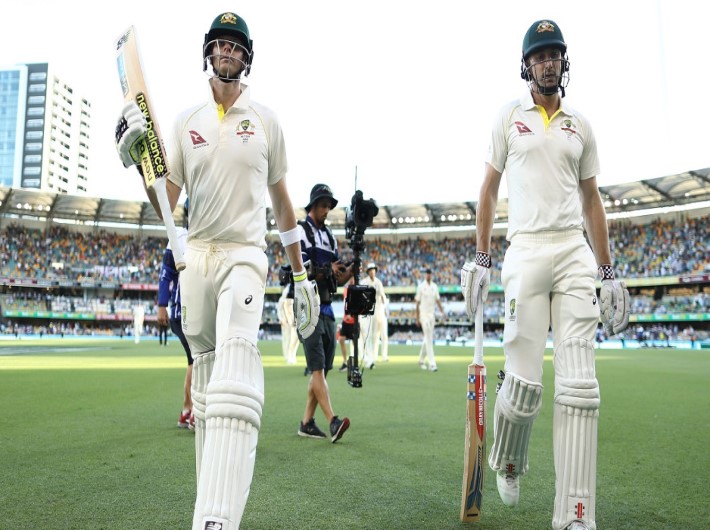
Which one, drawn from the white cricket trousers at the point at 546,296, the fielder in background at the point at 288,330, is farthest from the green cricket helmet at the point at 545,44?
the fielder in background at the point at 288,330

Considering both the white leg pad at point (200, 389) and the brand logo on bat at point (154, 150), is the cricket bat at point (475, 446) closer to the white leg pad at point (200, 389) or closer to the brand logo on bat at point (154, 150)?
the white leg pad at point (200, 389)

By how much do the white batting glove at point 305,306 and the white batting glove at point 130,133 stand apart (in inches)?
48.1

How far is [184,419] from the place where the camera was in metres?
6.59

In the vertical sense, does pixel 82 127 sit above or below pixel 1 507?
above

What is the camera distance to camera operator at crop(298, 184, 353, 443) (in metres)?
6.19

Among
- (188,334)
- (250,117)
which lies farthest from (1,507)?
(250,117)

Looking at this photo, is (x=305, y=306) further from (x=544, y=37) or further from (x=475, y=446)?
(x=544, y=37)

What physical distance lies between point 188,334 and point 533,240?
213cm

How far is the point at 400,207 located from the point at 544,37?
47.7m

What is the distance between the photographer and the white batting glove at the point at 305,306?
367 cm

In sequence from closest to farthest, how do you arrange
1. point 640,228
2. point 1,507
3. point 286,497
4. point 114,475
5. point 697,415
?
point 1,507, point 286,497, point 114,475, point 697,415, point 640,228

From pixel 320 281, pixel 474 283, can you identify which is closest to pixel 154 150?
pixel 474 283

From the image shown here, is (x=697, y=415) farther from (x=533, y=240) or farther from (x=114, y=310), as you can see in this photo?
(x=114, y=310)

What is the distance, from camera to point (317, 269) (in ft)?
20.6
